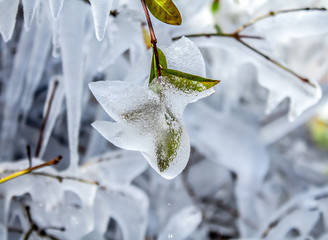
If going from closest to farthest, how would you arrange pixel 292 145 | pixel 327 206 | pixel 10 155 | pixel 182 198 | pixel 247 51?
pixel 247 51 → pixel 327 206 → pixel 10 155 → pixel 182 198 → pixel 292 145

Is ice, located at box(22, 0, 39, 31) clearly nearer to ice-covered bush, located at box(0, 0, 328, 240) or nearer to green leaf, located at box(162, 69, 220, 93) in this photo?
ice-covered bush, located at box(0, 0, 328, 240)

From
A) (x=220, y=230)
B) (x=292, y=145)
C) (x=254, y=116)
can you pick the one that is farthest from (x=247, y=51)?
(x=292, y=145)

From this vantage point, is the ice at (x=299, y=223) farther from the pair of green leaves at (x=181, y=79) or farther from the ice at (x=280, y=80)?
the pair of green leaves at (x=181, y=79)

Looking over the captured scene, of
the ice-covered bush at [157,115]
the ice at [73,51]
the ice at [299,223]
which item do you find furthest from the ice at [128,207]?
the ice at [299,223]

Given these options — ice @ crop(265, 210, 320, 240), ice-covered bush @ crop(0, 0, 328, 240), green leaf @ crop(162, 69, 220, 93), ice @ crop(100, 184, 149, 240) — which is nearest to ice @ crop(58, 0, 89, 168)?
ice-covered bush @ crop(0, 0, 328, 240)

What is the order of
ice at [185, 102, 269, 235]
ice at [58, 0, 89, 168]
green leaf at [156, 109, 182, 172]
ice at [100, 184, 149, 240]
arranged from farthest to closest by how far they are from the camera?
1. ice at [185, 102, 269, 235]
2. ice at [100, 184, 149, 240]
3. ice at [58, 0, 89, 168]
4. green leaf at [156, 109, 182, 172]

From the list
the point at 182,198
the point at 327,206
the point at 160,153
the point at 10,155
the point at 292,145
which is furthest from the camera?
the point at 292,145

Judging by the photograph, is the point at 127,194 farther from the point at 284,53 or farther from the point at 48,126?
the point at 284,53
